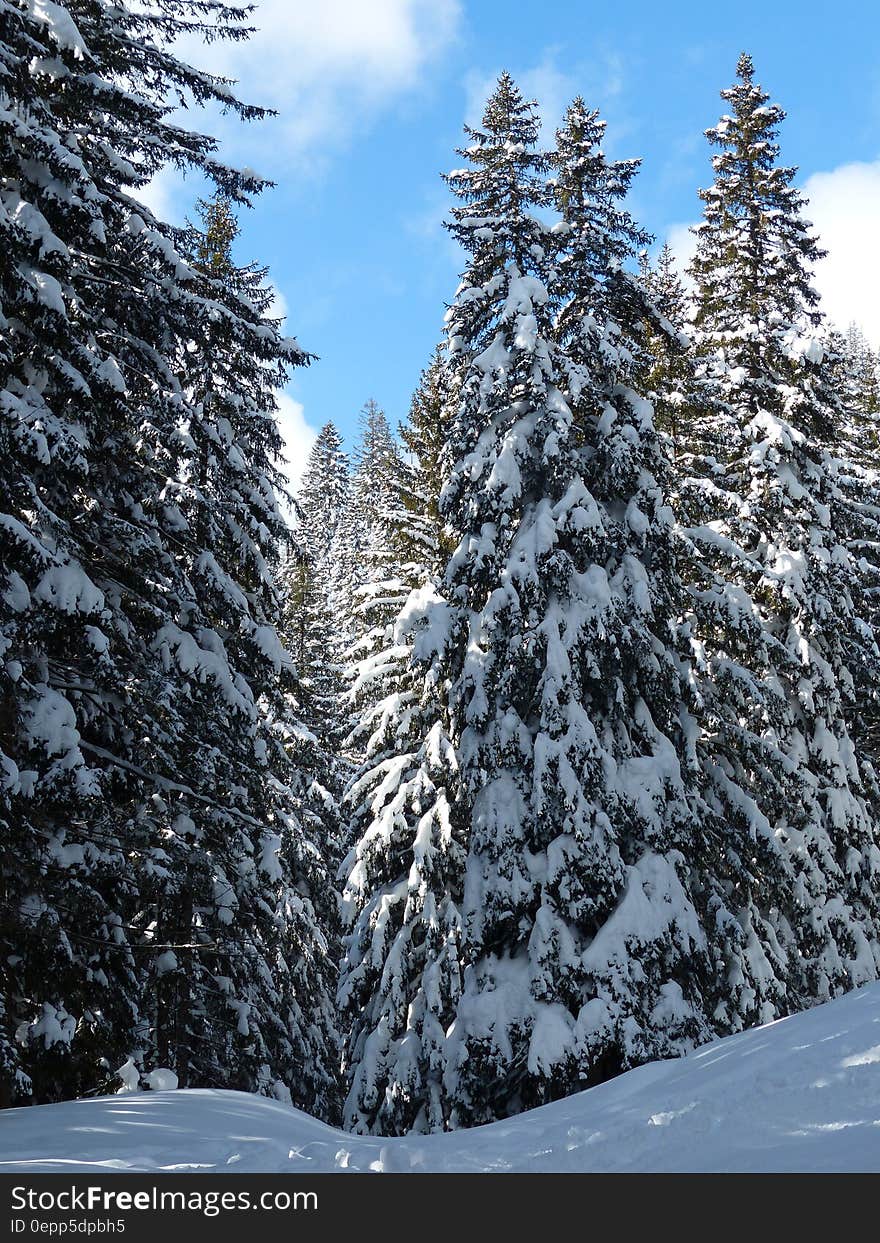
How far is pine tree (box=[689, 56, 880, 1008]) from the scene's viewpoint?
16328 mm

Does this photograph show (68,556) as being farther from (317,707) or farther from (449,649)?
(317,707)

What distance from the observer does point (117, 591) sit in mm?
10539

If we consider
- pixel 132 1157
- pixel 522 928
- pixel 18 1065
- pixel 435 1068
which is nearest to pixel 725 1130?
pixel 132 1157

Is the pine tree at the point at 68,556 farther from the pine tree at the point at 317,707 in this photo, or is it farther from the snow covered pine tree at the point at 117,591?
the pine tree at the point at 317,707

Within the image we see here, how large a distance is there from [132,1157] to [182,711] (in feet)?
21.1

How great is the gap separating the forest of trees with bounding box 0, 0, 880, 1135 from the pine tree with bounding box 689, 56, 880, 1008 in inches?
3.8

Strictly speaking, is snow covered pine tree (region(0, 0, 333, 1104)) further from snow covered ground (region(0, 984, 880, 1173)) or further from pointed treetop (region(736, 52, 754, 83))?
pointed treetop (region(736, 52, 754, 83))

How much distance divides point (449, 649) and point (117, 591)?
5.91 meters

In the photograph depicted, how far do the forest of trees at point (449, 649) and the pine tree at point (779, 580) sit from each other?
0.32ft

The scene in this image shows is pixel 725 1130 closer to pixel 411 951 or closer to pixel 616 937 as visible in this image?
pixel 616 937

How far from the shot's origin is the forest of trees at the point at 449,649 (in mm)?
9180

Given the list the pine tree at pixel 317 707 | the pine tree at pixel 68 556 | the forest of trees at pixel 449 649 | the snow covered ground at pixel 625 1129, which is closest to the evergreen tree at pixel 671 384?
the forest of trees at pixel 449 649

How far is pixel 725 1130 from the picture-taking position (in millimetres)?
5504

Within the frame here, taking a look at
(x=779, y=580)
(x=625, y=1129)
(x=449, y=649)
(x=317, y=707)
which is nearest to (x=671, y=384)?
(x=779, y=580)
